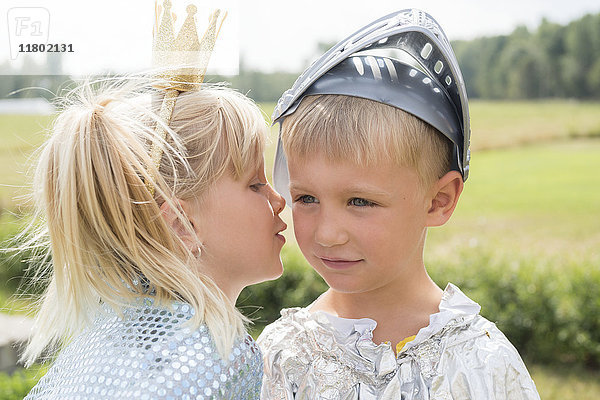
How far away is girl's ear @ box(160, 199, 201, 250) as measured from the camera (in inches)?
68.2

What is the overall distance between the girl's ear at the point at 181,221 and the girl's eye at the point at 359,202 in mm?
419

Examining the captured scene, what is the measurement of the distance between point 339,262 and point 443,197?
346 millimetres

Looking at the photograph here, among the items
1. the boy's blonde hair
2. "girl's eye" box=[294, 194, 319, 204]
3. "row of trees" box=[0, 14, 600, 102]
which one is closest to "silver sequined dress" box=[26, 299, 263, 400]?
"girl's eye" box=[294, 194, 319, 204]

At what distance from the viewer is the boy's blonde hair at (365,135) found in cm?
163

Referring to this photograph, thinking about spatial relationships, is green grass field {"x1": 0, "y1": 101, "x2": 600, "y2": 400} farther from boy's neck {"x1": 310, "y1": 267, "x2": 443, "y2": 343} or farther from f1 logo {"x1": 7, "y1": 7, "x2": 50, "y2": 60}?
boy's neck {"x1": 310, "y1": 267, "x2": 443, "y2": 343}

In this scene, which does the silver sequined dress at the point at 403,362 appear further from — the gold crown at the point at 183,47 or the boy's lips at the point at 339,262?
the gold crown at the point at 183,47

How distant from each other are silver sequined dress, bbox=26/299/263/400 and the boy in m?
0.25

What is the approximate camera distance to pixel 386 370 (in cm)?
170

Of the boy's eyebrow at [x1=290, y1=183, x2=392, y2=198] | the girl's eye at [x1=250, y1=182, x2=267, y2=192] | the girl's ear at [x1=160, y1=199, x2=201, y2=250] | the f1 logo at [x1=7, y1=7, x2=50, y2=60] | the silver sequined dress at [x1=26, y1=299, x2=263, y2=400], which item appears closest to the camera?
the silver sequined dress at [x1=26, y1=299, x2=263, y2=400]

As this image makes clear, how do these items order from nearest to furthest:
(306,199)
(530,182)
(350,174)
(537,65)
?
(350,174), (306,199), (537,65), (530,182)

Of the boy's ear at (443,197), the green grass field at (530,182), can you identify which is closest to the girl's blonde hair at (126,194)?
the boy's ear at (443,197)

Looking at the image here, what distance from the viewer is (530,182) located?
24.2 feet

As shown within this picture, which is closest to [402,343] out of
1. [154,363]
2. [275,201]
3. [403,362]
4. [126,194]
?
[403,362]

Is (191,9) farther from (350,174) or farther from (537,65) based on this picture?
(537,65)
